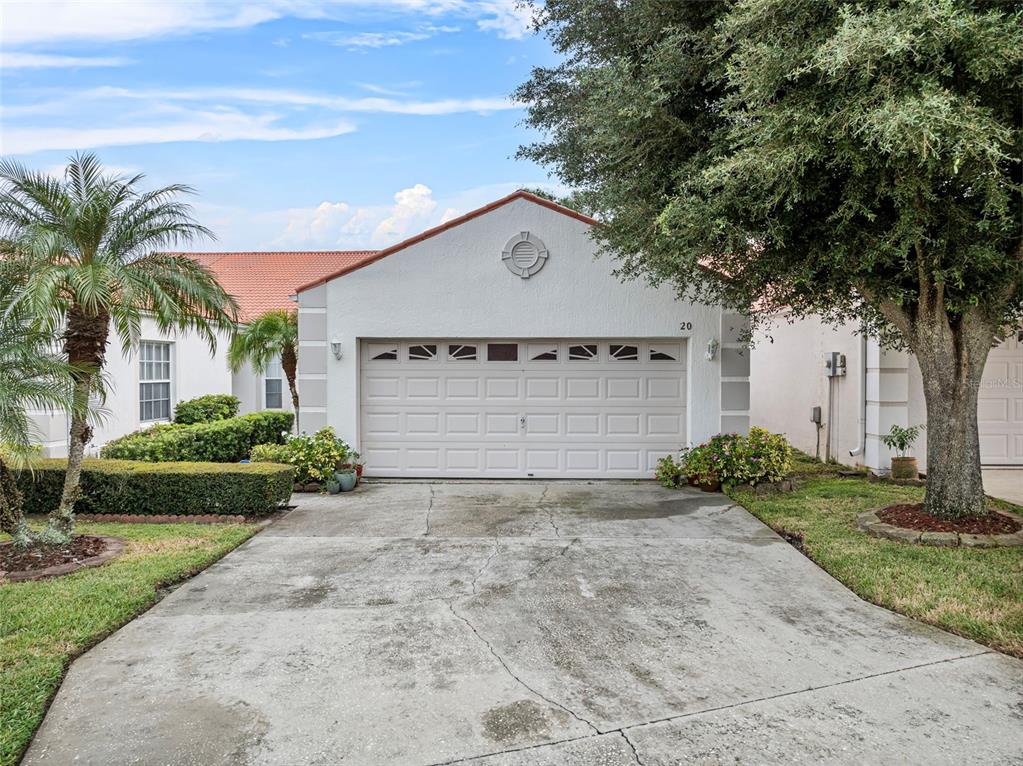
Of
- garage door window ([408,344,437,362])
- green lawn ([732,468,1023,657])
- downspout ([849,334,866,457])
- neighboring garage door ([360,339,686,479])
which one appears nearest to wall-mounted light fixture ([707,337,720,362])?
neighboring garage door ([360,339,686,479])

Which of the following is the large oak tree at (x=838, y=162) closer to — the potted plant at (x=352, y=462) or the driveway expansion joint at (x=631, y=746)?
the driveway expansion joint at (x=631, y=746)

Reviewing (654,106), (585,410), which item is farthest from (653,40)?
(585,410)

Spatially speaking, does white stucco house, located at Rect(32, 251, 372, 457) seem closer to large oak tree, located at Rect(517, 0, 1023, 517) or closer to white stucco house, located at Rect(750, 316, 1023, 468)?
large oak tree, located at Rect(517, 0, 1023, 517)

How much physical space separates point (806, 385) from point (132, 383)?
13354 mm

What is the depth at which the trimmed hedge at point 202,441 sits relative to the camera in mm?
8984

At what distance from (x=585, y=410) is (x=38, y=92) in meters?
8.64

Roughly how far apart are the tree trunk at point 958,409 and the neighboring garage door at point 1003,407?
14.6 ft

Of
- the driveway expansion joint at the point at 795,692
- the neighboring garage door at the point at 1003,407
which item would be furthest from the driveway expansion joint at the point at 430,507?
the neighboring garage door at the point at 1003,407

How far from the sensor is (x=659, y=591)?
5.20 meters

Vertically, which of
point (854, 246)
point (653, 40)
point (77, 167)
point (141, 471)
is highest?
point (653, 40)

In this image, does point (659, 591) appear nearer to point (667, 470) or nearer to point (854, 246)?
point (854, 246)

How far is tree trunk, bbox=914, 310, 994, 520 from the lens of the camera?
6.68m

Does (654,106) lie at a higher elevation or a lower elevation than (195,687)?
higher

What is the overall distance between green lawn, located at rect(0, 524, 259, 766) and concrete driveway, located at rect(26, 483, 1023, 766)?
0.13 metres
